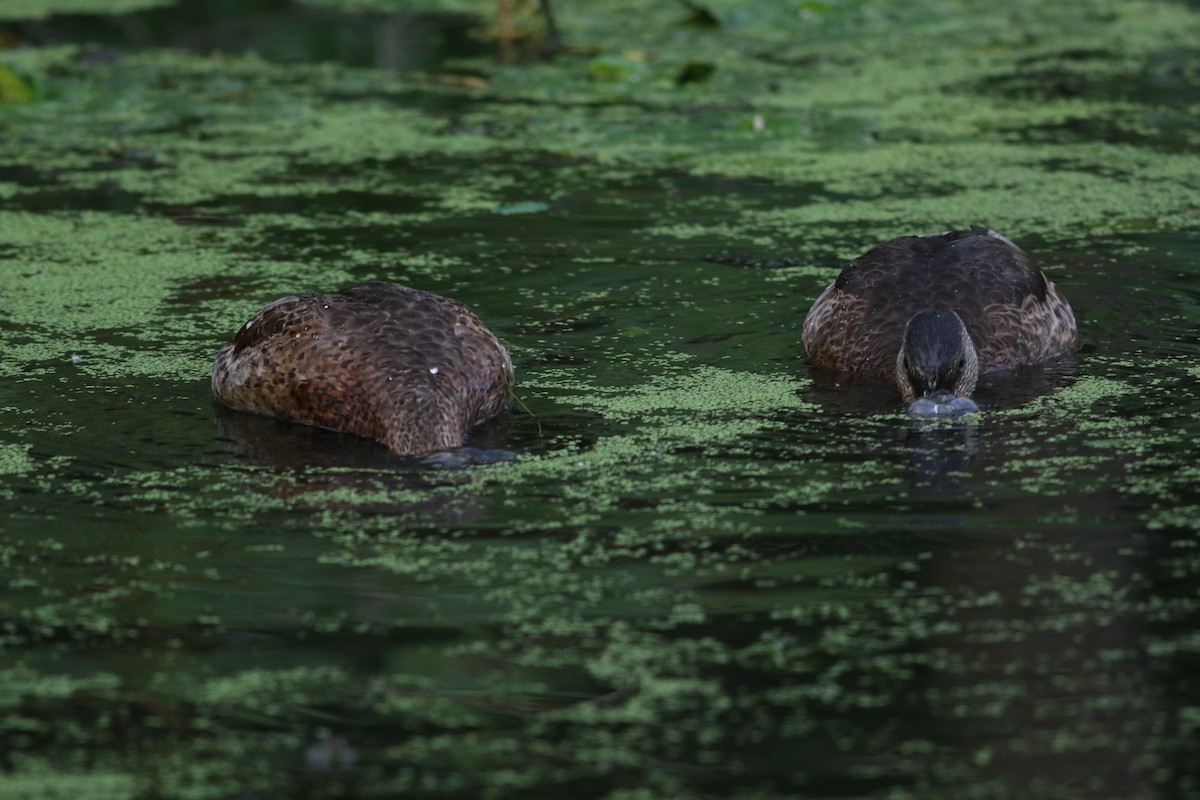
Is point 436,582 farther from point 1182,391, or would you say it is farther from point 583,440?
point 1182,391

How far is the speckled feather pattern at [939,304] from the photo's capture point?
24.5 ft

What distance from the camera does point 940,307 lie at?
24.8 feet

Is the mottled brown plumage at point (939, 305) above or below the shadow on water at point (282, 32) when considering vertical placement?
below

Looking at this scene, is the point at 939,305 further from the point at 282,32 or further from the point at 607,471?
the point at 282,32

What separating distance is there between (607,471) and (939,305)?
212 centimetres

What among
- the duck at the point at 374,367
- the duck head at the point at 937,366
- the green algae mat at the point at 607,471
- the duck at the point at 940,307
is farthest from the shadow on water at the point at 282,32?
the duck head at the point at 937,366

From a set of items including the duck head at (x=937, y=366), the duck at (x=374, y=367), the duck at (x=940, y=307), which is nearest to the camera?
the duck at (x=374, y=367)

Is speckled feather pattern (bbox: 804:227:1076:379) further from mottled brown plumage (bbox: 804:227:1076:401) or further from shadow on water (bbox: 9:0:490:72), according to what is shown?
shadow on water (bbox: 9:0:490:72)

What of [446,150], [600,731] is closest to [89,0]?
[446,150]

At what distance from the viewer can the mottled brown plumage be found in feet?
24.4

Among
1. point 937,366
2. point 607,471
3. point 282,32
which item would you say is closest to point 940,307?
point 937,366

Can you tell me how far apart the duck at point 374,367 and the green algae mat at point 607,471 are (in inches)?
5.3

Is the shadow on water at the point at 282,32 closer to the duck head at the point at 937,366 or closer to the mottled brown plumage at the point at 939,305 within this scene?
the mottled brown plumage at the point at 939,305

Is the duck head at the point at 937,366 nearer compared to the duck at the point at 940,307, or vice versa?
the duck head at the point at 937,366
